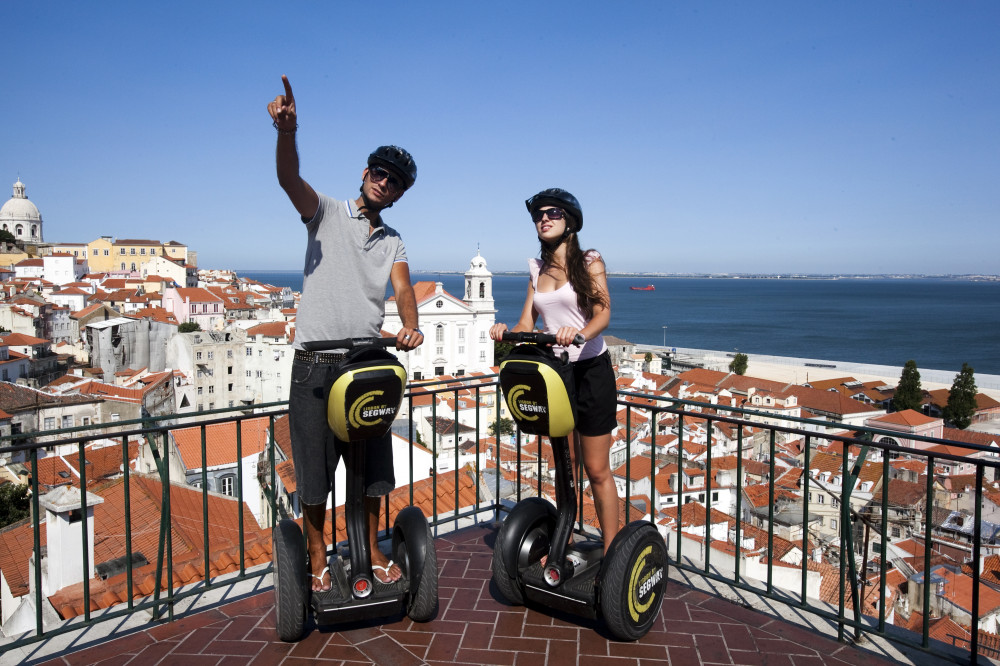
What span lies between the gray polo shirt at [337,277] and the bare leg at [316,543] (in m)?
0.76

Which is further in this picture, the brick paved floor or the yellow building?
the yellow building

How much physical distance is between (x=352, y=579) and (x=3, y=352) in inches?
1846

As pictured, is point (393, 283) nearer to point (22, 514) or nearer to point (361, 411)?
point (361, 411)

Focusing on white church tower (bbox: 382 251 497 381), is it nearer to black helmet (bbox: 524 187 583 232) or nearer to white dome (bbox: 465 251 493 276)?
white dome (bbox: 465 251 493 276)

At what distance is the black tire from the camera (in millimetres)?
3086

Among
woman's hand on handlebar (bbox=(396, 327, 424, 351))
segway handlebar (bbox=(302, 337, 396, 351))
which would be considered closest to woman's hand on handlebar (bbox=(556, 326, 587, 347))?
woman's hand on handlebar (bbox=(396, 327, 424, 351))

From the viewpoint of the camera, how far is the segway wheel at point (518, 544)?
10.5ft

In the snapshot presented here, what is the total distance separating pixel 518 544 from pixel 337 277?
4.95 ft

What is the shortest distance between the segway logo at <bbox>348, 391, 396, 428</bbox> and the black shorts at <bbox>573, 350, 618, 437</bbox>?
0.95m

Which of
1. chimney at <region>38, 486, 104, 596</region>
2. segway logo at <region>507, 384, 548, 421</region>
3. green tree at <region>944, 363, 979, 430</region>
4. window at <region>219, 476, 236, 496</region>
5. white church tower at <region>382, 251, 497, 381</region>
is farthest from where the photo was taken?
white church tower at <region>382, 251, 497, 381</region>

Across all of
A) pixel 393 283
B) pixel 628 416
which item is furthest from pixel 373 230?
pixel 628 416

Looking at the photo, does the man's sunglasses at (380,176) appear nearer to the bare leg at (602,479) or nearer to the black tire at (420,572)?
the bare leg at (602,479)

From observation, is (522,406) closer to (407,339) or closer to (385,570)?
(407,339)

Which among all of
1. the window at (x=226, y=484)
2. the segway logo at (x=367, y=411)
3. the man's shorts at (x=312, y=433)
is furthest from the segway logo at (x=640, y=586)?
the window at (x=226, y=484)
